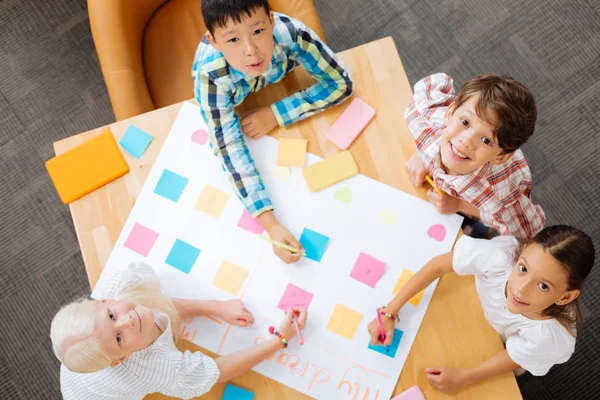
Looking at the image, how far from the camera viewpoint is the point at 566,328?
0.99m

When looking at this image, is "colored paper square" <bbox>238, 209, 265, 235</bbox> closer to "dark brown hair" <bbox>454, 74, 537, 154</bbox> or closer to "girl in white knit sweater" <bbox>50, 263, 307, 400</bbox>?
"girl in white knit sweater" <bbox>50, 263, 307, 400</bbox>

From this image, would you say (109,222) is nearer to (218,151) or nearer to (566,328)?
(218,151)

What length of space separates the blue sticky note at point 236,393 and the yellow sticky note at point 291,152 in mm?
495

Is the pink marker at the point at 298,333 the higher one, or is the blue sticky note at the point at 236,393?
the pink marker at the point at 298,333

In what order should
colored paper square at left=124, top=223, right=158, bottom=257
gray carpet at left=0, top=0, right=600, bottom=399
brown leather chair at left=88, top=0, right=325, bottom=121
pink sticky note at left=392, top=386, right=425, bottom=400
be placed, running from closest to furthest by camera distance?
pink sticky note at left=392, top=386, right=425, bottom=400
colored paper square at left=124, top=223, right=158, bottom=257
brown leather chair at left=88, top=0, right=325, bottom=121
gray carpet at left=0, top=0, right=600, bottom=399

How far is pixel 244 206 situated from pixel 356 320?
35 centimetres

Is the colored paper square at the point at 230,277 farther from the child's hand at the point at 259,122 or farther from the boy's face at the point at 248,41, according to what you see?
the boy's face at the point at 248,41

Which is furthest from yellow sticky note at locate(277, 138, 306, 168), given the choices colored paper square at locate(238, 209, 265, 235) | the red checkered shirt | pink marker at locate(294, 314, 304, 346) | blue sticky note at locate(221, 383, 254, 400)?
blue sticky note at locate(221, 383, 254, 400)

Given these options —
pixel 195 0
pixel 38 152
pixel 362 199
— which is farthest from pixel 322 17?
pixel 38 152

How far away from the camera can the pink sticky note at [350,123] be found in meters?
1.14

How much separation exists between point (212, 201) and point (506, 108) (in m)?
0.65

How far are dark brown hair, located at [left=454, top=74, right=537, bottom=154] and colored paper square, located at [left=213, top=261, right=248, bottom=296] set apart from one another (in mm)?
591

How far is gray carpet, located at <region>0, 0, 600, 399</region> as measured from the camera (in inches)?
66.2


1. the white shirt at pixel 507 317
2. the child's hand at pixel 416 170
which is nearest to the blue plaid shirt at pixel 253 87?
the child's hand at pixel 416 170
